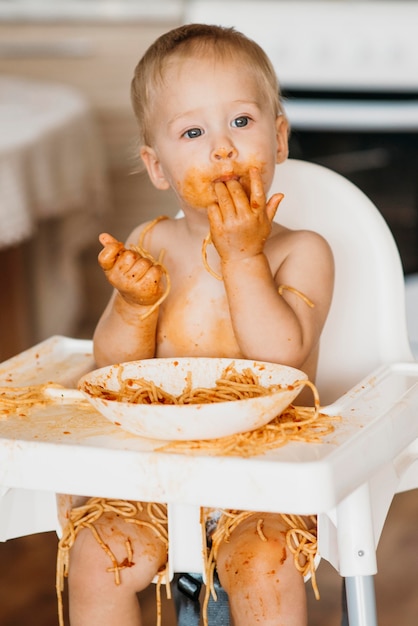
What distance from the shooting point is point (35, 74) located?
306cm

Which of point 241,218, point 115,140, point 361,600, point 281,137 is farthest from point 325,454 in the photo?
point 115,140

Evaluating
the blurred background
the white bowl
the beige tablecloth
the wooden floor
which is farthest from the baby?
the beige tablecloth

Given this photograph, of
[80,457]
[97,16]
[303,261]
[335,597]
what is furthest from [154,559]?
[97,16]

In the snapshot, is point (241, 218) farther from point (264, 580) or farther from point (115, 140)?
point (115, 140)

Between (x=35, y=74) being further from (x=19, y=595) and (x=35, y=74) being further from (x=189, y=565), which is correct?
(x=189, y=565)

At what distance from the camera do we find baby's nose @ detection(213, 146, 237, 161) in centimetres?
110

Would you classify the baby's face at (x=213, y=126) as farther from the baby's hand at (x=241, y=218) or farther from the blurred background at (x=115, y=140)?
the blurred background at (x=115, y=140)

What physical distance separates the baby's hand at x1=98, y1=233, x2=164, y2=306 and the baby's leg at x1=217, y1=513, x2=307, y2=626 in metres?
0.27

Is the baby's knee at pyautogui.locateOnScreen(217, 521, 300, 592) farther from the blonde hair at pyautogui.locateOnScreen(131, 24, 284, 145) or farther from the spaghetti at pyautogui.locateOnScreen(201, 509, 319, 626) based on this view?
the blonde hair at pyautogui.locateOnScreen(131, 24, 284, 145)

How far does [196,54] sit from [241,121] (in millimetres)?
96

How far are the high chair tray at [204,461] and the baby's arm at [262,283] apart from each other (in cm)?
10

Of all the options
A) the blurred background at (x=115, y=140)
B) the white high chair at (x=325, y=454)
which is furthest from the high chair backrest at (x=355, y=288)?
the blurred background at (x=115, y=140)

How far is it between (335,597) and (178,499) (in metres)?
0.95

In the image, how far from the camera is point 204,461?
0.83m
